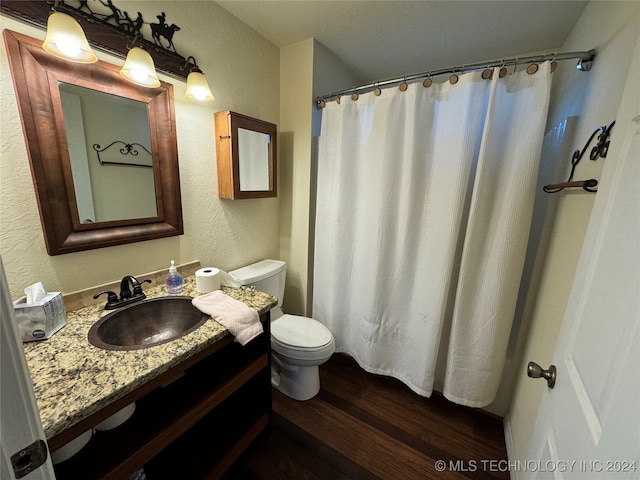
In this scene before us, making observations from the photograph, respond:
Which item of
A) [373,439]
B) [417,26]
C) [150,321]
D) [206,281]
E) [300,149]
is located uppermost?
[417,26]

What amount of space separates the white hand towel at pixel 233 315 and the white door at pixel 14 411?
0.59 m

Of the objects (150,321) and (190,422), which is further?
(150,321)

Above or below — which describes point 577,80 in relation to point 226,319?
above

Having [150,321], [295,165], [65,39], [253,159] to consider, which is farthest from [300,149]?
[150,321]

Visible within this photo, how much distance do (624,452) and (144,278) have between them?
1.61m

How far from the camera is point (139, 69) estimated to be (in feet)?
3.34

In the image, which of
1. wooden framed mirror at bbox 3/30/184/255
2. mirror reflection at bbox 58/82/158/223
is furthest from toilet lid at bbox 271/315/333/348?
mirror reflection at bbox 58/82/158/223

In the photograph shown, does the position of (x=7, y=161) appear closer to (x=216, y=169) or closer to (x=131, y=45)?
(x=131, y=45)

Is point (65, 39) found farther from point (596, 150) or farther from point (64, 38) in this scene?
point (596, 150)

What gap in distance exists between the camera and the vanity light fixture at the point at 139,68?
101 centimetres

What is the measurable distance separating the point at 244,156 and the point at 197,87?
411mm

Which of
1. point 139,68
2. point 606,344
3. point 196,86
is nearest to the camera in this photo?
point 606,344

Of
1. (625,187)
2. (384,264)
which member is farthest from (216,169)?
(625,187)

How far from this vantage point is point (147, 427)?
0.87 m
